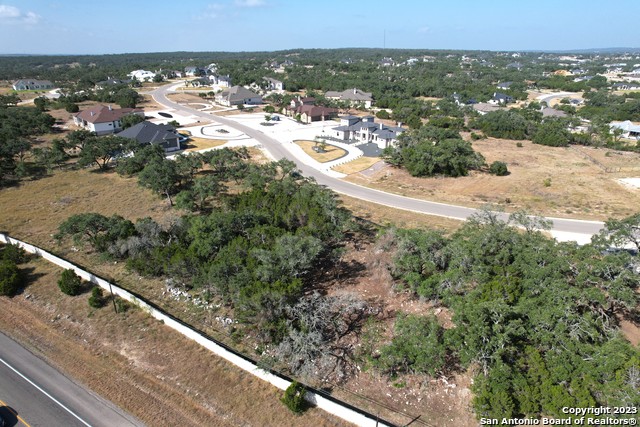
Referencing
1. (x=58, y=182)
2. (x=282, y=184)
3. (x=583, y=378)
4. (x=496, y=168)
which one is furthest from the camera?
(x=496, y=168)

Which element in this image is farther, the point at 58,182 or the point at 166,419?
the point at 58,182

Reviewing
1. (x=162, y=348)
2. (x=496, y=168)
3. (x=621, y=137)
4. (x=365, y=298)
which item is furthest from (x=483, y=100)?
(x=162, y=348)

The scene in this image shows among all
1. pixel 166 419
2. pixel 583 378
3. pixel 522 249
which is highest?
pixel 522 249

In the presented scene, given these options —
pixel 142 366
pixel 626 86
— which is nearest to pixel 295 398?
pixel 142 366

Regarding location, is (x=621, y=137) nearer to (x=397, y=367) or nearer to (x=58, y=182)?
(x=397, y=367)

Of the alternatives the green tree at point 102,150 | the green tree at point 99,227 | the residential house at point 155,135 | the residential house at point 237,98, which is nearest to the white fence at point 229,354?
the green tree at point 99,227

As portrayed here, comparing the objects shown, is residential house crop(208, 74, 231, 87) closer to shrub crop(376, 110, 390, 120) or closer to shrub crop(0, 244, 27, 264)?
shrub crop(376, 110, 390, 120)

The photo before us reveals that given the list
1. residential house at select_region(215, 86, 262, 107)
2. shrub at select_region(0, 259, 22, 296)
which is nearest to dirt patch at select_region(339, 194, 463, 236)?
shrub at select_region(0, 259, 22, 296)
